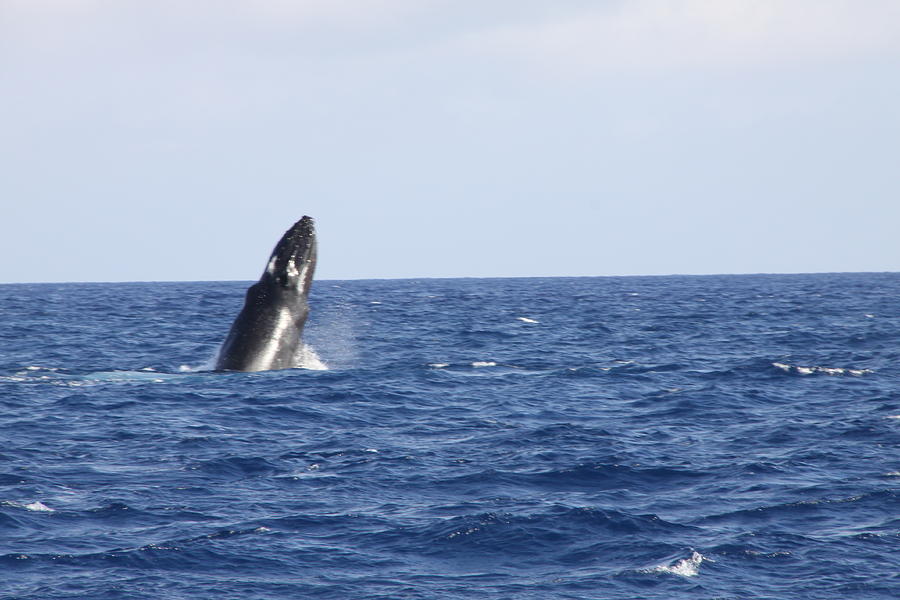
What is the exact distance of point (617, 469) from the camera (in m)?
16.4

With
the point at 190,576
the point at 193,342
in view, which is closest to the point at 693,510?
the point at 190,576

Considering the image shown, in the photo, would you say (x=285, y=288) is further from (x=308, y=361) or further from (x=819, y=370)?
(x=819, y=370)

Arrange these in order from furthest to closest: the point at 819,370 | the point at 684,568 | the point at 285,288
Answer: the point at 819,370
the point at 285,288
the point at 684,568

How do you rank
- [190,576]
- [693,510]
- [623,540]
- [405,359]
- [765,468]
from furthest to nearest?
[405,359], [765,468], [693,510], [623,540], [190,576]

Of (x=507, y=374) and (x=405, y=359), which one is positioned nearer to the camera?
(x=507, y=374)

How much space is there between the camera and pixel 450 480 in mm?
15586

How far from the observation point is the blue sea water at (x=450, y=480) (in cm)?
1135

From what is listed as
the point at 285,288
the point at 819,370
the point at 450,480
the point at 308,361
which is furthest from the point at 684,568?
the point at 308,361

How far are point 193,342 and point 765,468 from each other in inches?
1084

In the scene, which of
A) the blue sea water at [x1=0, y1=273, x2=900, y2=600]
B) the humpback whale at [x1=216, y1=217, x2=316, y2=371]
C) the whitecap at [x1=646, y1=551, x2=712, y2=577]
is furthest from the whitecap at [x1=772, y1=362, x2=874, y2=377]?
the whitecap at [x1=646, y1=551, x2=712, y2=577]

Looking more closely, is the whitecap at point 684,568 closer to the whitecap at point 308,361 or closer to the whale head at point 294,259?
the whale head at point 294,259

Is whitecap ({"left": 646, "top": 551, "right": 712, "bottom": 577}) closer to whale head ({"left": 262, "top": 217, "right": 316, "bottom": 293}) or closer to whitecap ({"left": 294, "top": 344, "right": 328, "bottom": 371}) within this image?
whale head ({"left": 262, "top": 217, "right": 316, "bottom": 293})

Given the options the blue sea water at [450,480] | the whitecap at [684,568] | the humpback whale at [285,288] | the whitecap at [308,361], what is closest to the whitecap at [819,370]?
the blue sea water at [450,480]

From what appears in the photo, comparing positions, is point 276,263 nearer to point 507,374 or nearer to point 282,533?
point 507,374
